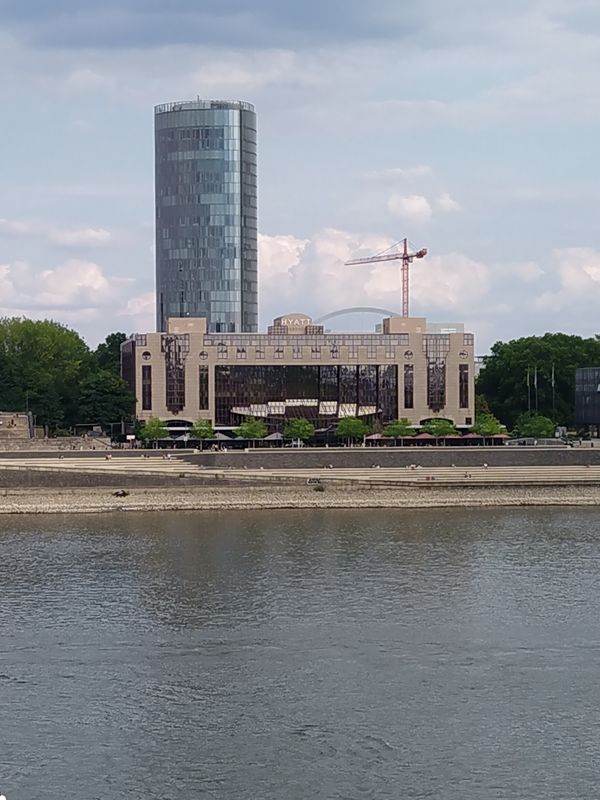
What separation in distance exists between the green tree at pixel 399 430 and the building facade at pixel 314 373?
5717 millimetres

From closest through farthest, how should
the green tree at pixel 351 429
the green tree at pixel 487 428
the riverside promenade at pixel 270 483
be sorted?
the riverside promenade at pixel 270 483 < the green tree at pixel 351 429 < the green tree at pixel 487 428

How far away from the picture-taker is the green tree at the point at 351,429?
314 ft

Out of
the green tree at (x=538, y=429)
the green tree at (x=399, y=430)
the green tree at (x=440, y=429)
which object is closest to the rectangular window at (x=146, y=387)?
the green tree at (x=399, y=430)

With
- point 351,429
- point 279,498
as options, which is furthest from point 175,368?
point 279,498

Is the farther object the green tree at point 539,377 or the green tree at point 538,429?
the green tree at point 539,377

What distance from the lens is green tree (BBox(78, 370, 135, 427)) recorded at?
327ft

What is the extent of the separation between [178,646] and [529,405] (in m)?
81.8

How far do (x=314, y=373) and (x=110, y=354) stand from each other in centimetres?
3452

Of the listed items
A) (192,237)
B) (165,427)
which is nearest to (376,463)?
(165,427)

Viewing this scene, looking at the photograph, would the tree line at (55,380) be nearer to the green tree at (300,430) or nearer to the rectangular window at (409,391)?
the green tree at (300,430)

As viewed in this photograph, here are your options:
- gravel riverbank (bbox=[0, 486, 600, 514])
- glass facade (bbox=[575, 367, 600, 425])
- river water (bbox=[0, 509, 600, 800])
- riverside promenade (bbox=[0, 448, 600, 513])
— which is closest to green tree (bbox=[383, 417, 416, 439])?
riverside promenade (bbox=[0, 448, 600, 513])

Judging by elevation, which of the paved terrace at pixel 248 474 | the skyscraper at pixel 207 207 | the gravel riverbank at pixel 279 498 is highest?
the skyscraper at pixel 207 207

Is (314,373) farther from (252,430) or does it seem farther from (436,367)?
(252,430)

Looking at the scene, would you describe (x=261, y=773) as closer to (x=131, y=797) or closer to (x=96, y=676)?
(x=131, y=797)
